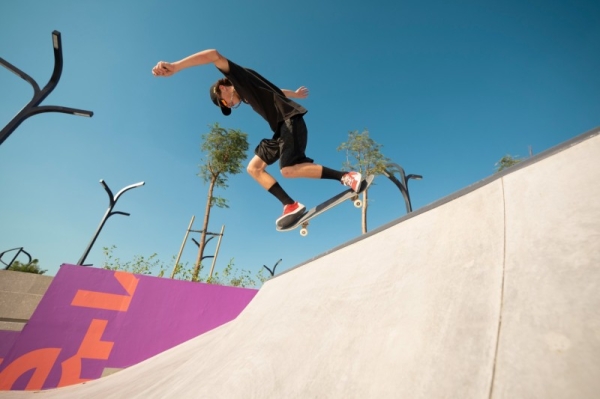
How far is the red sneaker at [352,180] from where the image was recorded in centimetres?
321

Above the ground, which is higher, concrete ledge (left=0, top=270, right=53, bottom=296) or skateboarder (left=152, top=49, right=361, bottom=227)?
skateboarder (left=152, top=49, right=361, bottom=227)

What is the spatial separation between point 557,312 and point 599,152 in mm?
943

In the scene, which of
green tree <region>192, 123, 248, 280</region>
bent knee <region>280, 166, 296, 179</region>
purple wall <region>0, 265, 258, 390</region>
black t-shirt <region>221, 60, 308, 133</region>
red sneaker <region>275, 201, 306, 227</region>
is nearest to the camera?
black t-shirt <region>221, 60, 308, 133</region>

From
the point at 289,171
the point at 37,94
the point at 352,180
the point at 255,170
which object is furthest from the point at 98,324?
the point at 352,180

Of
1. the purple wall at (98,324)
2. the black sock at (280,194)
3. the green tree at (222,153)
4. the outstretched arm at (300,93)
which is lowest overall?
the purple wall at (98,324)

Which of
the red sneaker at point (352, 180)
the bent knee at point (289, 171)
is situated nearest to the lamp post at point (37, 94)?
the bent knee at point (289, 171)

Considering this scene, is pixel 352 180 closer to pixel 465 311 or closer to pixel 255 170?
pixel 255 170

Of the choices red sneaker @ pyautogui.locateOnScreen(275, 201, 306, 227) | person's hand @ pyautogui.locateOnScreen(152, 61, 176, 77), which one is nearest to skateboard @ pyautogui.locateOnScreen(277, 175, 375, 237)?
red sneaker @ pyautogui.locateOnScreen(275, 201, 306, 227)

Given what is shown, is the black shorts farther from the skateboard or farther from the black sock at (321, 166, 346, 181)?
the skateboard

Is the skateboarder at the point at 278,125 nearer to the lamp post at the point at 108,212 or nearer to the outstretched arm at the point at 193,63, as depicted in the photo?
the outstretched arm at the point at 193,63

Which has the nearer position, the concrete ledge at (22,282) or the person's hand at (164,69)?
the person's hand at (164,69)

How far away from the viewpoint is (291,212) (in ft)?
11.2

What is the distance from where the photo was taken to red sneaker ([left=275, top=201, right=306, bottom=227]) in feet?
11.2

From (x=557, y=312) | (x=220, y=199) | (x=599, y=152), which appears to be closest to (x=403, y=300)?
(x=557, y=312)
